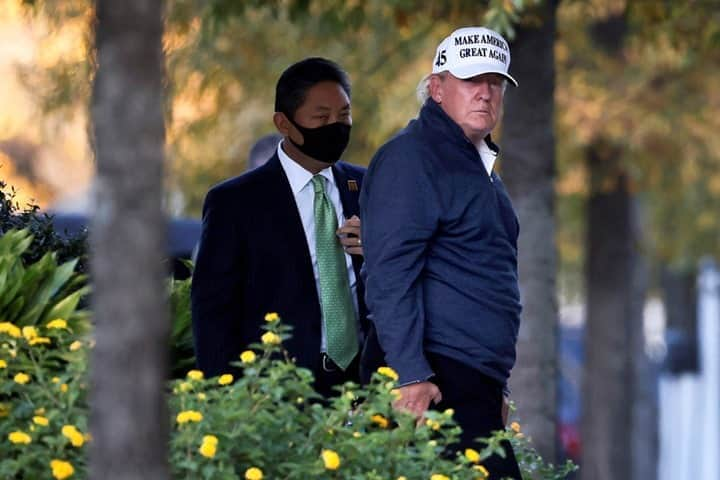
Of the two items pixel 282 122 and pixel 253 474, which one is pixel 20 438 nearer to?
pixel 253 474

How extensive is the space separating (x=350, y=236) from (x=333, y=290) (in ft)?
0.60

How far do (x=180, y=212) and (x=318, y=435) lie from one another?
12.5m

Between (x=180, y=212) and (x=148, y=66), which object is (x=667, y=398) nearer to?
(x=180, y=212)

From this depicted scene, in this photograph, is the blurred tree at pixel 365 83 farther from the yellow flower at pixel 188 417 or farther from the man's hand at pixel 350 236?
the yellow flower at pixel 188 417

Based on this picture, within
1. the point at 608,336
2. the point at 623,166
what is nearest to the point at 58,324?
the point at 623,166

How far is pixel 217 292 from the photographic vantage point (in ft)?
18.6

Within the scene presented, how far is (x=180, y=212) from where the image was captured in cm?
1666

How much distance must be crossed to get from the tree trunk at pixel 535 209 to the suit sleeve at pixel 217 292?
3620 millimetres

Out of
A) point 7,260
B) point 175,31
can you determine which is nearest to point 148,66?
point 7,260

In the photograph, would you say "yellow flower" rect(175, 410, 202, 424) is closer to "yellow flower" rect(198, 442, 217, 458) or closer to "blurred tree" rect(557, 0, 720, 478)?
"yellow flower" rect(198, 442, 217, 458)

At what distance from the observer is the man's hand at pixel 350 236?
19.0 feet

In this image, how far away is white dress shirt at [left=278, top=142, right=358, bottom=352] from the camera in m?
5.86

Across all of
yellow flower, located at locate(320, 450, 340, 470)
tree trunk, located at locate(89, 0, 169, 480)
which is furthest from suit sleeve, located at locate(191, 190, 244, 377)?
tree trunk, located at locate(89, 0, 169, 480)

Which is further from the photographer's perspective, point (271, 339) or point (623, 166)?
point (623, 166)
